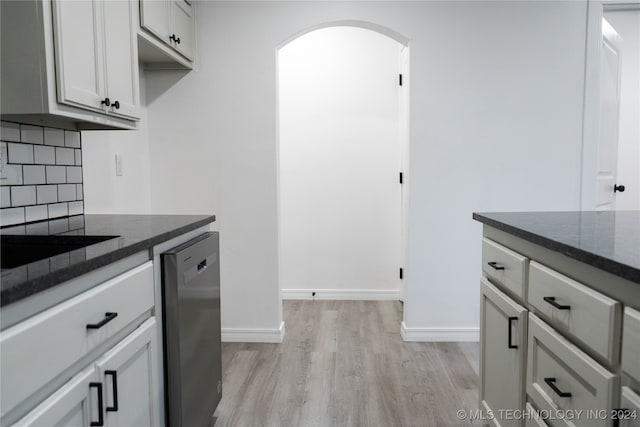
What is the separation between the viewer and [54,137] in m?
1.86

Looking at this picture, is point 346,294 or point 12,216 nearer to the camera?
point 12,216

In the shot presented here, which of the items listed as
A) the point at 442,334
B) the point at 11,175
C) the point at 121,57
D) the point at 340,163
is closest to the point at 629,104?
the point at 340,163

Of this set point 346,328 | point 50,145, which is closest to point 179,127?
point 50,145

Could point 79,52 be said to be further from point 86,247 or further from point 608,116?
point 608,116

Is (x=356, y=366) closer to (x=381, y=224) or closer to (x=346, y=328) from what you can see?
(x=346, y=328)

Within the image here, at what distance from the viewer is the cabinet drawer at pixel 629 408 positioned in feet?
2.75

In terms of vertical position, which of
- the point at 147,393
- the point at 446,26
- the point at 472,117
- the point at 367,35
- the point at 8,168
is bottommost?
the point at 147,393

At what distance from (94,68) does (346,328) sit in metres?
2.34

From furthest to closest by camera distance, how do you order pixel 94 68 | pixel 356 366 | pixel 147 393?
pixel 356 366 → pixel 94 68 → pixel 147 393

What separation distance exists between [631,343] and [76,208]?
209 cm

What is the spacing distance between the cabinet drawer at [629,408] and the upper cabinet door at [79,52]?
1.66 m

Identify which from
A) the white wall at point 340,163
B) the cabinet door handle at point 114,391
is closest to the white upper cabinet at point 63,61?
the cabinet door handle at point 114,391

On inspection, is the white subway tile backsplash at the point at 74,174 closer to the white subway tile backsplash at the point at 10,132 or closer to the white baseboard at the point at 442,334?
the white subway tile backsplash at the point at 10,132

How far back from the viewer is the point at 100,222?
176cm
